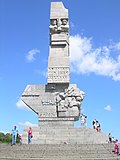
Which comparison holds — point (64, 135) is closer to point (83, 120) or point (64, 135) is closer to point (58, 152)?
point (83, 120)

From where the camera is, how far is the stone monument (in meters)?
22.5

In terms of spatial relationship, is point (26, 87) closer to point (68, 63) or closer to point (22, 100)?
point (22, 100)

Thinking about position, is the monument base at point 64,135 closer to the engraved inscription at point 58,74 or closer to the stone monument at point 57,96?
the stone monument at point 57,96

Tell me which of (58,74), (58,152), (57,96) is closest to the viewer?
(58,152)

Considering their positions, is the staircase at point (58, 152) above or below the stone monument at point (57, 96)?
below

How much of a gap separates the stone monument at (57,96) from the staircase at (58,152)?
439 centimetres

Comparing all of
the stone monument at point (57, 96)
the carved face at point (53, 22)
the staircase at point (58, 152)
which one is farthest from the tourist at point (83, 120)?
the carved face at point (53, 22)

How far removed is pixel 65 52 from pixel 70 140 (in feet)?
23.4

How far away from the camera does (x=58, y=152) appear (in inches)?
653

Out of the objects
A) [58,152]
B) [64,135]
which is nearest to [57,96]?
[64,135]

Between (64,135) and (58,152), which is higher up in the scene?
(64,135)

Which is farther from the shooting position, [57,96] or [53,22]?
[53,22]

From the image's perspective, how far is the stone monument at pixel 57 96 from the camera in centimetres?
2253

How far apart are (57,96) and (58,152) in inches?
302
